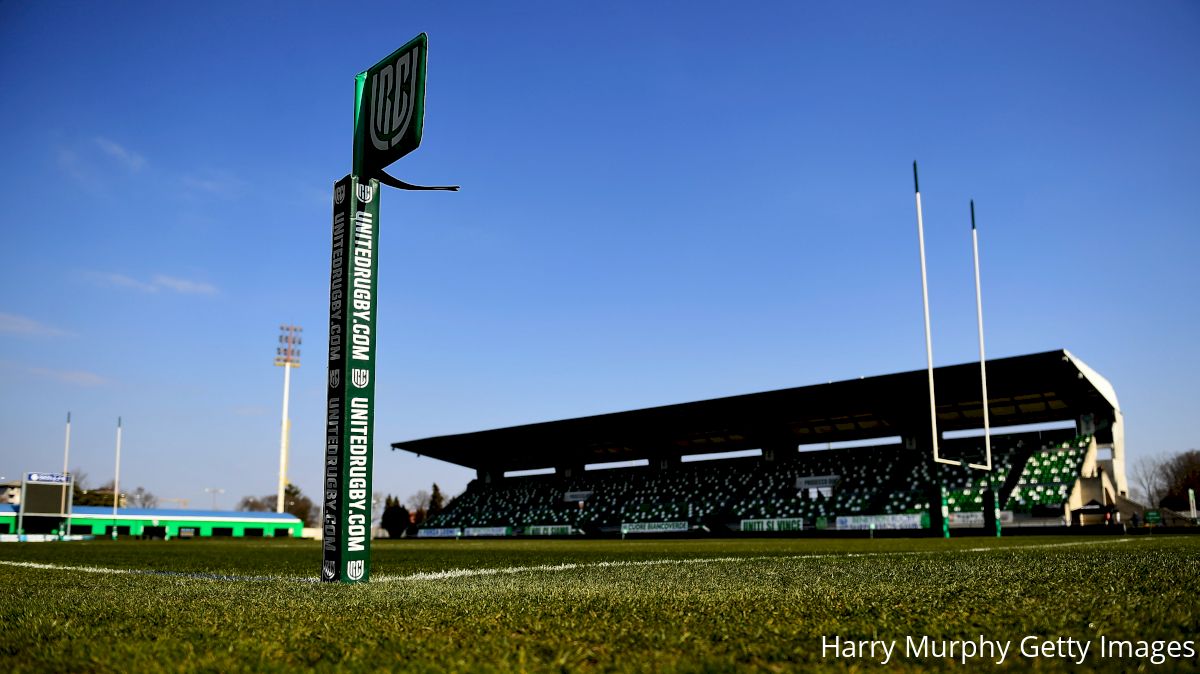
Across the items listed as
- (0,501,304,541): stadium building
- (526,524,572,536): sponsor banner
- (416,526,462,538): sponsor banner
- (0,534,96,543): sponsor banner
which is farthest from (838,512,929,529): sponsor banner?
(0,501,304,541): stadium building

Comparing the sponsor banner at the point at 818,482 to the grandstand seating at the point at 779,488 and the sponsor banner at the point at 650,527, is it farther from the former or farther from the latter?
the sponsor banner at the point at 650,527

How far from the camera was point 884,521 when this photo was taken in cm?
3416

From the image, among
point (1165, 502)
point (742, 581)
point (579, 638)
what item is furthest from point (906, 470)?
point (579, 638)

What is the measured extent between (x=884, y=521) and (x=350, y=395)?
31231 millimetres

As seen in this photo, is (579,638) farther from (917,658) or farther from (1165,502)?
(1165,502)

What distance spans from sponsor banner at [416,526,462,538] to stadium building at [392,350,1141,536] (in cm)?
9

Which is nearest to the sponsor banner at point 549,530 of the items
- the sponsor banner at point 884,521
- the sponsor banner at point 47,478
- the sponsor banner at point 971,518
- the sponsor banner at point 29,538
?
the sponsor banner at point 884,521

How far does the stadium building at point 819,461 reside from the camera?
3177 cm

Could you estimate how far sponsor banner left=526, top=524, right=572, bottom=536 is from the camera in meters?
43.7

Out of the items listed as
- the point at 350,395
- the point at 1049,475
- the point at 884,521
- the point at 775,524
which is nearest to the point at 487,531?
the point at 775,524

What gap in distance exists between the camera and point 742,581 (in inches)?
237

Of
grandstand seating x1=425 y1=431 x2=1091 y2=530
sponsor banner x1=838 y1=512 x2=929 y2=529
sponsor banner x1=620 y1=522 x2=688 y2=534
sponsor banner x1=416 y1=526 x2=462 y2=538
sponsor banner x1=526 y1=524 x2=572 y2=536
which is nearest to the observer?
grandstand seating x1=425 y1=431 x2=1091 y2=530

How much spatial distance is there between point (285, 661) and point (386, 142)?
201 inches

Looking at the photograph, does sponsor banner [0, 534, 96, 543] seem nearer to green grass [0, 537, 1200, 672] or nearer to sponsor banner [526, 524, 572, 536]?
sponsor banner [526, 524, 572, 536]
